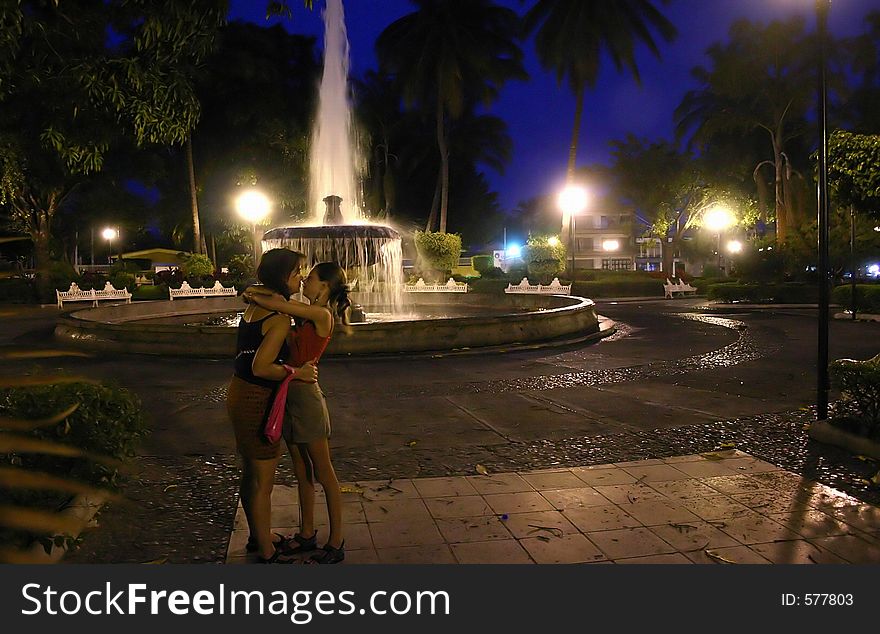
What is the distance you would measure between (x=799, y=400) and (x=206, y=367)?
27.4 feet

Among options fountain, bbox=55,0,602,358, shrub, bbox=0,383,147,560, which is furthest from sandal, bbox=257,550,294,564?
fountain, bbox=55,0,602,358

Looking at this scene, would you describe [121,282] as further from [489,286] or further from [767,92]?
[767,92]

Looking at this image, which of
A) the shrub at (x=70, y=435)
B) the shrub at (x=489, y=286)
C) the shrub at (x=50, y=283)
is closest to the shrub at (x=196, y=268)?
the shrub at (x=50, y=283)

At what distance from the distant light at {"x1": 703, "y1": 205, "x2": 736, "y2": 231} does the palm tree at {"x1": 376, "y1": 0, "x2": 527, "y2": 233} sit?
57.8ft

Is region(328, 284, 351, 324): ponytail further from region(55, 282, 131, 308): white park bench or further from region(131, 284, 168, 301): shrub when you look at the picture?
region(131, 284, 168, 301): shrub

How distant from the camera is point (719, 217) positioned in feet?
173

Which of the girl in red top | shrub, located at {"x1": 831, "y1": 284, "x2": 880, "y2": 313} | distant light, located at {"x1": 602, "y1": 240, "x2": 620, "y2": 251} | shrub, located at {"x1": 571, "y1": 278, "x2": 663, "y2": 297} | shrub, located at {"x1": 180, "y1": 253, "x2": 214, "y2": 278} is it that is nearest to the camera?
the girl in red top

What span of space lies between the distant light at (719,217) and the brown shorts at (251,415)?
53376 millimetres

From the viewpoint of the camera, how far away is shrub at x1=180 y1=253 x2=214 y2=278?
33.0 m

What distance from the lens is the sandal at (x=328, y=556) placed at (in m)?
3.95

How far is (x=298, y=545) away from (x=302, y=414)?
0.76 metres

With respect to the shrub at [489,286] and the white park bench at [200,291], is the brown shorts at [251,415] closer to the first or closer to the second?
the white park bench at [200,291]

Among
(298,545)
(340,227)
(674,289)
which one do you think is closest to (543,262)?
(674,289)

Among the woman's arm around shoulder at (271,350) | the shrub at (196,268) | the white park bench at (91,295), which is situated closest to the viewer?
the woman's arm around shoulder at (271,350)
